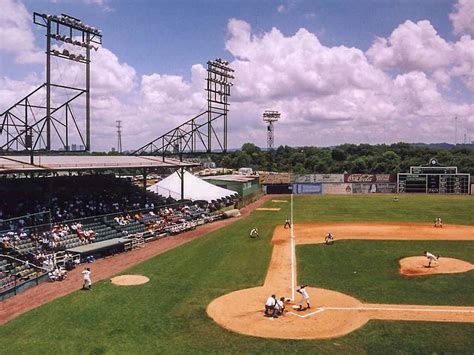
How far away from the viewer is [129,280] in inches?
1007

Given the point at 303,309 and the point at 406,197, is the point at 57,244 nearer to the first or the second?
the point at 303,309

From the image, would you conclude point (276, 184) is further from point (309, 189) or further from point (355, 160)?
point (355, 160)

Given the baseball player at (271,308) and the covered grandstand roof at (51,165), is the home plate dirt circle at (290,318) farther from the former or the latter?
the covered grandstand roof at (51,165)

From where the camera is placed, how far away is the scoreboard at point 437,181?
262 ft

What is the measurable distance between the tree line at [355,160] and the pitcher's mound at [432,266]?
333 feet

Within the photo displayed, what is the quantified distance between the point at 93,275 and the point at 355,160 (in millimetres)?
127404

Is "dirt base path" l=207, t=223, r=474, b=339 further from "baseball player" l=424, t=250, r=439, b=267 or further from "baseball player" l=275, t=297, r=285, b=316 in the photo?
"baseball player" l=424, t=250, r=439, b=267

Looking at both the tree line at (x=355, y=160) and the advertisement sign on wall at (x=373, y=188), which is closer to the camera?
the advertisement sign on wall at (x=373, y=188)

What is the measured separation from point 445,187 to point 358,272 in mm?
61349

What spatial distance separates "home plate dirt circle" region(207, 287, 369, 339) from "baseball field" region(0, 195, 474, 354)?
5 cm

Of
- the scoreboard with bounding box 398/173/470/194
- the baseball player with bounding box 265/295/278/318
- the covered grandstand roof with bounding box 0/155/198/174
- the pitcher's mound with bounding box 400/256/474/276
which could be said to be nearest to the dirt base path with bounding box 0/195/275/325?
the covered grandstand roof with bounding box 0/155/198/174

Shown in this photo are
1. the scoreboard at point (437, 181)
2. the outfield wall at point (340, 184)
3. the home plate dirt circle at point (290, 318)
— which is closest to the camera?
the home plate dirt circle at point (290, 318)

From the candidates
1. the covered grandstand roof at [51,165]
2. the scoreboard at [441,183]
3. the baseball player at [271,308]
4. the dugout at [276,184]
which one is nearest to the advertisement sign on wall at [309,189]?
the dugout at [276,184]

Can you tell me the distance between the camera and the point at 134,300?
21.9 metres
